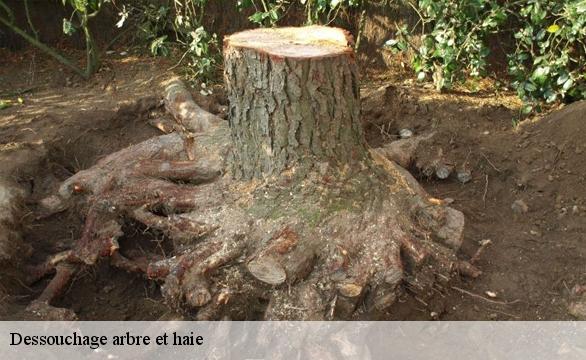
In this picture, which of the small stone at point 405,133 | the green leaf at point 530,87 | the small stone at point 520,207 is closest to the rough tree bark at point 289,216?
the small stone at point 520,207

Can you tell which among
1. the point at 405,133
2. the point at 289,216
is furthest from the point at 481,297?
Answer: the point at 405,133

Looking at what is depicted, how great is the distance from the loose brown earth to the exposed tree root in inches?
5.9

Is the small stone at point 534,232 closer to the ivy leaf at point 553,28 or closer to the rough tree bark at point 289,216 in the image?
the rough tree bark at point 289,216

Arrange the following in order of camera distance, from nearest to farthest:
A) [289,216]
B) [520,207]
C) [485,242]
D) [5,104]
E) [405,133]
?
1. [289,216]
2. [485,242]
3. [520,207]
4. [405,133]
5. [5,104]

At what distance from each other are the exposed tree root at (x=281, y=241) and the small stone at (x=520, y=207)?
1.70 feet

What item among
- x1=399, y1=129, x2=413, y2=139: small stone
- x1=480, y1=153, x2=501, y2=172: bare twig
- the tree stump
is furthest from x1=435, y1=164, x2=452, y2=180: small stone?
the tree stump

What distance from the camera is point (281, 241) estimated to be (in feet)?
8.86

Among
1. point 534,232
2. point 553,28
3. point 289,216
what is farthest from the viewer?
point 553,28

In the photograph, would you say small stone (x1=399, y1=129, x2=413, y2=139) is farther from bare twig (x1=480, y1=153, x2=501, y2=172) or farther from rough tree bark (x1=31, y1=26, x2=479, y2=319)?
rough tree bark (x1=31, y1=26, x2=479, y2=319)

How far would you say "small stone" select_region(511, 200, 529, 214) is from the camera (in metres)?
3.39

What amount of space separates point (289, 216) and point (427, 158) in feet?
4.04

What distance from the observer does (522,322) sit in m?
2.73

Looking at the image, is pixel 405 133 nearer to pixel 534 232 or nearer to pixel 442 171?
pixel 442 171

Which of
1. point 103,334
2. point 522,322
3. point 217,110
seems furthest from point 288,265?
point 217,110
